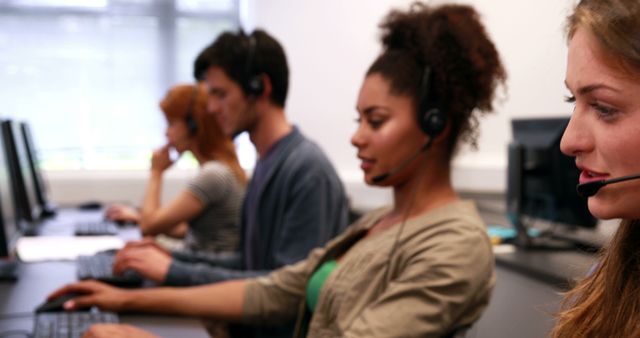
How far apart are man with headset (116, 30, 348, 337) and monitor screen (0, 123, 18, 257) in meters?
0.28

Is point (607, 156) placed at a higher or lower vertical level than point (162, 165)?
higher

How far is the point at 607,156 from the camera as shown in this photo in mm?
722

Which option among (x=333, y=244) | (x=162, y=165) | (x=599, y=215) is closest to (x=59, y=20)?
(x=162, y=165)

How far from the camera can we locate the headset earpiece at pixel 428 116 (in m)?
1.37

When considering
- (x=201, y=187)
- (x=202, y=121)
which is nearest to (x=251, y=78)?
(x=201, y=187)

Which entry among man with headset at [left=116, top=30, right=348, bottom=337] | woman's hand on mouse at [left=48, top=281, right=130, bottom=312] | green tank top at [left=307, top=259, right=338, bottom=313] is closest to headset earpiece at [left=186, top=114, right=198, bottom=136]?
man with headset at [left=116, top=30, right=348, bottom=337]

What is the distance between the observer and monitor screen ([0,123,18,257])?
184 cm

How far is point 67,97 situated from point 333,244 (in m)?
2.94

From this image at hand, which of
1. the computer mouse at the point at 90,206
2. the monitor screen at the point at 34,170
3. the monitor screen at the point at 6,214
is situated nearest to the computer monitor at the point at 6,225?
the monitor screen at the point at 6,214

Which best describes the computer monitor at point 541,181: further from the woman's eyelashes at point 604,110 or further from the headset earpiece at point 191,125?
the woman's eyelashes at point 604,110

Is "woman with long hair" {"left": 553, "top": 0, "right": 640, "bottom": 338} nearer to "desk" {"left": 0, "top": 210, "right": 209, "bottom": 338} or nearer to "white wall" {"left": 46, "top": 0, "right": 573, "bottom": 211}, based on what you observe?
"desk" {"left": 0, "top": 210, "right": 209, "bottom": 338}

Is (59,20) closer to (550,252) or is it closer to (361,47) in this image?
(361,47)

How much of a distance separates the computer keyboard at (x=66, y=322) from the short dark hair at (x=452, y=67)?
0.67 meters

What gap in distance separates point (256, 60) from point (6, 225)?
773 millimetres
